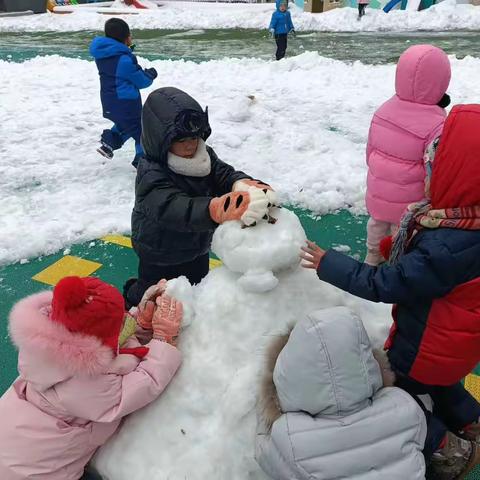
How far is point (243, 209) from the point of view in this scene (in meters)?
1.98

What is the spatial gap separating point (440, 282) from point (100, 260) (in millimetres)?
2741

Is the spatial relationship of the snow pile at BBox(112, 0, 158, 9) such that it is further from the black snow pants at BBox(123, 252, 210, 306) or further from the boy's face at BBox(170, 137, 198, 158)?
the boy's face at BBox(170, 137, 198, 158)

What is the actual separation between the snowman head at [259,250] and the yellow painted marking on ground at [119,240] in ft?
6.91

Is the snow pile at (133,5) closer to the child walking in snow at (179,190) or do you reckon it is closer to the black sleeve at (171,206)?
the child walking in snow at (179,190)

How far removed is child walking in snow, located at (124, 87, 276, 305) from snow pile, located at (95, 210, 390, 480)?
0.42 feet

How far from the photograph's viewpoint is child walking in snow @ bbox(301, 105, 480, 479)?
63.6 inches

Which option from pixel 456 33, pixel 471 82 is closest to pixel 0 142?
pixel 471 82

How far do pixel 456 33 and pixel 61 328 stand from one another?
48.9 feet

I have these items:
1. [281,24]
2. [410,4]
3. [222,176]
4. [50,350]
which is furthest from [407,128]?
[410,4]

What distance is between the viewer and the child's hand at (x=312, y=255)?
1.90m

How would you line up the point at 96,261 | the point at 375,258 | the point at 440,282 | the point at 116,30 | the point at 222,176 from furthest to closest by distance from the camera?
the point at 116,30 < the point at 96,261 < the point at 375,258 < the point at 222,176 < the point at 440,282

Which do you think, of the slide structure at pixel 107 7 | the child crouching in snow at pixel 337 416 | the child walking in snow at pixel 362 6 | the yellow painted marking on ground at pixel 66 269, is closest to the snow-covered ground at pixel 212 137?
the yellow painted marking on ground at pixel 66 269

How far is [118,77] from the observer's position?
16.3ft

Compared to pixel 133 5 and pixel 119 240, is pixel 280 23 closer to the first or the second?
pixel 119 240
